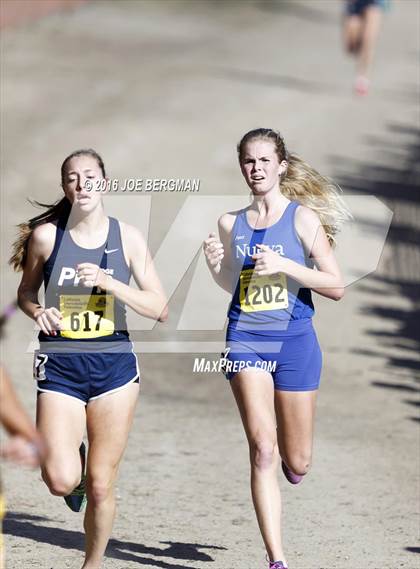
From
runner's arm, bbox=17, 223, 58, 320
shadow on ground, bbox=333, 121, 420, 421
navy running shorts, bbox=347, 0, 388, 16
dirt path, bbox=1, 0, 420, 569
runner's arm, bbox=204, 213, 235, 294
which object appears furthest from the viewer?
navy running shorts, bbox=347, 0, 388, 16

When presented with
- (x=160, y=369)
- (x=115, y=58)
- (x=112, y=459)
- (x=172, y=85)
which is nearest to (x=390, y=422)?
(x=160, y=369)

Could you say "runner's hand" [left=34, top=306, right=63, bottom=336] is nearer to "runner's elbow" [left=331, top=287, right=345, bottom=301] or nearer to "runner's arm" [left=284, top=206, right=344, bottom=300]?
"runner's arm" [left=284, top=206, right=344, bottom=300]

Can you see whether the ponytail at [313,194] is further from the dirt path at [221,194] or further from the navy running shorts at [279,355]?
the dirt path at [221,194]

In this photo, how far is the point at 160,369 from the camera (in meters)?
13.0

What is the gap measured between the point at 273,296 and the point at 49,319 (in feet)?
3.90

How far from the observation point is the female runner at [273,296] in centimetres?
711

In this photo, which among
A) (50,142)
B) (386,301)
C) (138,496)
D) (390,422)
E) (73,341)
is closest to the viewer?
(73,341)

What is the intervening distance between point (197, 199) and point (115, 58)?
294 inches

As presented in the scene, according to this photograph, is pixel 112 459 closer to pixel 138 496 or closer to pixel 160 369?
pixel 138 496

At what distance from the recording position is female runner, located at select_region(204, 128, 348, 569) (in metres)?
7.11

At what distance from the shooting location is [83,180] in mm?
6809

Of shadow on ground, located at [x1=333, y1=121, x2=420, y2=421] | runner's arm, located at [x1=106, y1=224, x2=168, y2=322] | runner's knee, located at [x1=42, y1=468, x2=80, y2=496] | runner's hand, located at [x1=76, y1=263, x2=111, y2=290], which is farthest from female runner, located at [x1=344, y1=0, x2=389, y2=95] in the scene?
runner's knee, located at [x1=42, y1=468, x2=80, y2=496]

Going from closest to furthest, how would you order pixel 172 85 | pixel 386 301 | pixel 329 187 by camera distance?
1. pixel 329 187
2. pixel 386 301
3. pixel 172 85

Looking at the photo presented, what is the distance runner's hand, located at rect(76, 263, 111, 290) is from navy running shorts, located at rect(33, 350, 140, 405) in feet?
1.43
